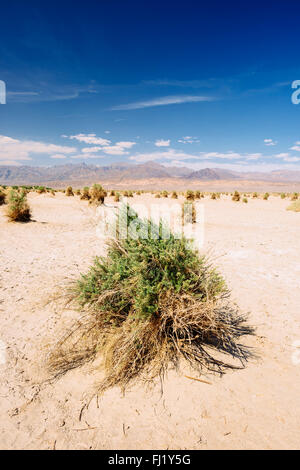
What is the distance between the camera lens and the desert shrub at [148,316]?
8.70 ft

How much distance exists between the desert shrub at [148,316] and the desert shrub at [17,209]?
9.04 metres

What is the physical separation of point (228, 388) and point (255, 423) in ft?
1.21

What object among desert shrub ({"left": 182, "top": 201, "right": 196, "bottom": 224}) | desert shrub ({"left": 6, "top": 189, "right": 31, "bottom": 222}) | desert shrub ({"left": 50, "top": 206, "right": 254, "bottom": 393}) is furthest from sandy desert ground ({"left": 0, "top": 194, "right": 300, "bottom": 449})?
desert shrub ({"left": 182, "top": 201, "right": 196, "bottom": 224})

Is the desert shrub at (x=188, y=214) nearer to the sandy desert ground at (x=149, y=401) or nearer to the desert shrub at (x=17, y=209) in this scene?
the desert shrub at (x=17, y=209)

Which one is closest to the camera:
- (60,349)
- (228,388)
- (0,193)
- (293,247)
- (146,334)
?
(228,388)

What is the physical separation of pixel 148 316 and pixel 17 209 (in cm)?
1001

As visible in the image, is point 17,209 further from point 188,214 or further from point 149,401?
point 149,401

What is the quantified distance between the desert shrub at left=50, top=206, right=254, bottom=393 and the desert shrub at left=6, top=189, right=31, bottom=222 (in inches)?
356

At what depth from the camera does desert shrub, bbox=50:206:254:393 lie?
8.70ft

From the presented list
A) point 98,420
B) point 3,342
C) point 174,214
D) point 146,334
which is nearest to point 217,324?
point 146,334

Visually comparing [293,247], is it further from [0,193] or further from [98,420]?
[0,193]

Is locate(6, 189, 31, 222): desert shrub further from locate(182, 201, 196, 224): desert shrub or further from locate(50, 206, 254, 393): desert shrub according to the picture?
locate(50, 206, 254, 393): desert shrub

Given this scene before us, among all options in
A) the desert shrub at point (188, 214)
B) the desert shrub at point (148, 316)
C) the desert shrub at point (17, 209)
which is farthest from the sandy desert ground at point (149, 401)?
the desert shrub at point (188, 214)
